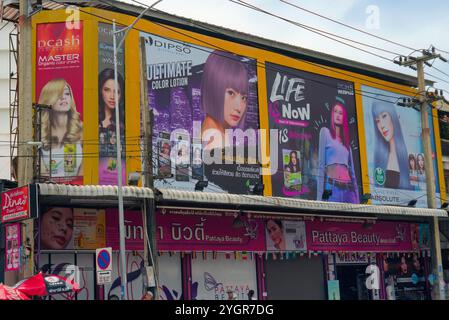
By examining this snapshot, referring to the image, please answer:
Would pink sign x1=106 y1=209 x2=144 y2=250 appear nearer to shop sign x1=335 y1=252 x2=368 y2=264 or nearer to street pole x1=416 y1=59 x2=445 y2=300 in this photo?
shop sign x1=335 y1=252 x2=368 y2=264

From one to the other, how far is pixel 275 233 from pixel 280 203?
3.89 metres

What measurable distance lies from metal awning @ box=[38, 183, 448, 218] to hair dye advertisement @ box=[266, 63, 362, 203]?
185 centimetres

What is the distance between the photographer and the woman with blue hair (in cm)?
4025

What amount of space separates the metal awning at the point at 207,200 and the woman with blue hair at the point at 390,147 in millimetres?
4739

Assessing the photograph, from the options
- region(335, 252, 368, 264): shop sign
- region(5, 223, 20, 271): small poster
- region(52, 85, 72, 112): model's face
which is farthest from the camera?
region(335, 252, 368, 264): shop sign

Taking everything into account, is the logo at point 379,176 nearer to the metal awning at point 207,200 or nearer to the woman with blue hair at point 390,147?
the woman with blue hair at point 390,147

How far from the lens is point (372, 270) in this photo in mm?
26766

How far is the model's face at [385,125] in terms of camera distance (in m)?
40.6

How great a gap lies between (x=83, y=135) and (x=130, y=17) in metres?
5.81

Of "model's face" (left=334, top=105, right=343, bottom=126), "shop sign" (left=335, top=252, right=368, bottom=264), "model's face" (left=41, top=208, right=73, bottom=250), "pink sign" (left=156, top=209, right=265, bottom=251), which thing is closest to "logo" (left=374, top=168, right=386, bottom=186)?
"model's face" (left=334, top=105, right=343, bottom=126)

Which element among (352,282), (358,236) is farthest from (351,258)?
(352,282)

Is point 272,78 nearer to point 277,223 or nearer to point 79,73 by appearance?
point 277,223

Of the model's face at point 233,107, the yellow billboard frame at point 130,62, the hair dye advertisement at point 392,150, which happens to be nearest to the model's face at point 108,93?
the yellow billboard frame at point 130,62
